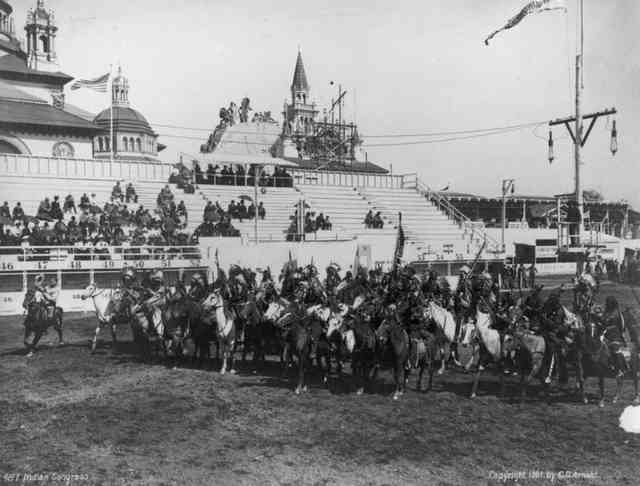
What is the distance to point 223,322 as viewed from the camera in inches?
474

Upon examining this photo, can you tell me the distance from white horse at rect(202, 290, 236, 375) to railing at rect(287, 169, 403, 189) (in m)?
25.8

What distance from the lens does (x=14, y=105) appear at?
40.8 metres

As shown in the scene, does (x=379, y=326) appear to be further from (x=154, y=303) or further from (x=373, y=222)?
(x=373, y=222)

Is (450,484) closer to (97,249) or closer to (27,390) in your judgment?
(27,390)

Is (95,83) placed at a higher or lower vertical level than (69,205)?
higher

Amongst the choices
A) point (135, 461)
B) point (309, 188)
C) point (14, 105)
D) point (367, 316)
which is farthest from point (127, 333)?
point (14, 105)

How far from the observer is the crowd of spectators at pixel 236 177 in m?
33.8

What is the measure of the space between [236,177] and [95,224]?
12.1 metres

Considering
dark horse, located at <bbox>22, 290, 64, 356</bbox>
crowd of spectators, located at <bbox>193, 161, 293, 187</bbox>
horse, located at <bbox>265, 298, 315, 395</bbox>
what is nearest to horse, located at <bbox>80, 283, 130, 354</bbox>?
dark horse, located at <bbox>22, 290, 64, 356</bbox>

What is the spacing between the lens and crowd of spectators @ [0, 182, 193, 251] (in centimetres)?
2194

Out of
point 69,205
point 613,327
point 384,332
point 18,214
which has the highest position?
point 69,205

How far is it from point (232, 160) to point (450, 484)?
2612 centimetres

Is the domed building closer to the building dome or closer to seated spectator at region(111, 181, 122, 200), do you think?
the building dome

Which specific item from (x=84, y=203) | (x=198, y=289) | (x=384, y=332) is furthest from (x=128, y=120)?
(x=384, y=332)
